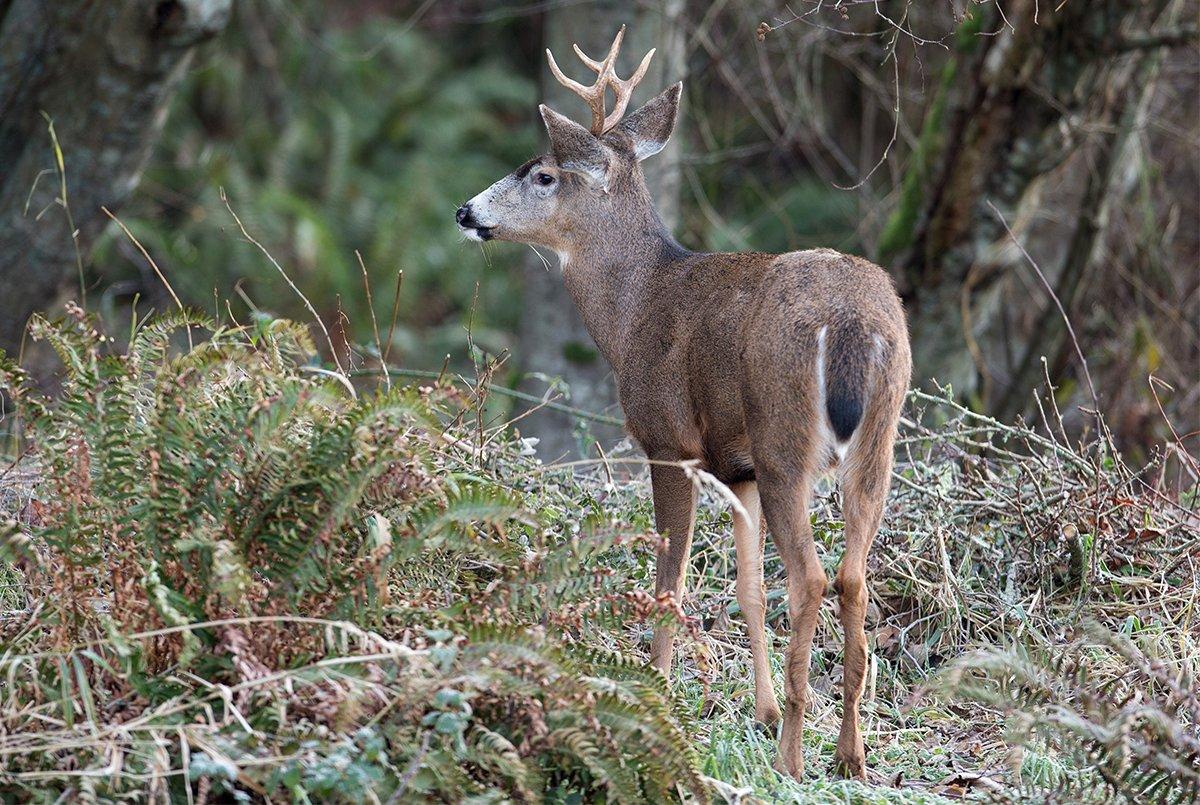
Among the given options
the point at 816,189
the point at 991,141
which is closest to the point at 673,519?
the point at 991,141

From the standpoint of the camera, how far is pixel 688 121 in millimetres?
12477

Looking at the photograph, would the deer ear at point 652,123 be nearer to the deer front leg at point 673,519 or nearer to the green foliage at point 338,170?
the deer front leg at point 673,519

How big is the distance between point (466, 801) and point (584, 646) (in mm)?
765

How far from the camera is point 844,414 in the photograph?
4.32 m

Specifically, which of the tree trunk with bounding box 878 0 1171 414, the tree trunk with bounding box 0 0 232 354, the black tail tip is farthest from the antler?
the tree trunk with bounding box 878 0 1171 414

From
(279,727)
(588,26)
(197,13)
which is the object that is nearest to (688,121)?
(588,26)

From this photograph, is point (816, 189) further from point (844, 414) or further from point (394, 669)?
point (394, 669)

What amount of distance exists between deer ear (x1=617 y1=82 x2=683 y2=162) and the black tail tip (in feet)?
6.45

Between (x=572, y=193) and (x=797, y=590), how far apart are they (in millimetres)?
2053

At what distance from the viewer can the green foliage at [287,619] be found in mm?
3574

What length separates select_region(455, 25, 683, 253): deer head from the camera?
584cm

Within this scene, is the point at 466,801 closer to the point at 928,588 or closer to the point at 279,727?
the point at 279,727

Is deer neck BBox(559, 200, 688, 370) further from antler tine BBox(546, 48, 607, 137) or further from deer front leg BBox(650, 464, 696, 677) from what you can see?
deer front leg BBox(650, 464, 696, 677)

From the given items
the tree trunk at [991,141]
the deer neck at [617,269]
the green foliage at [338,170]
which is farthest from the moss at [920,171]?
the green foliage at [338,170]
